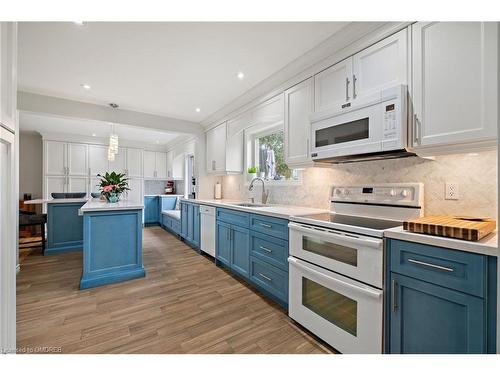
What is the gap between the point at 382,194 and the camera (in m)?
1.82

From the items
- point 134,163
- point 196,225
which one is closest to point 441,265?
point 196,225

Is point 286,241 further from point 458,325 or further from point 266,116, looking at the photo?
point 266,116

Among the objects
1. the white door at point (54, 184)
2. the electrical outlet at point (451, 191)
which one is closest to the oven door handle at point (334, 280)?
the electrical outlet at point (451, 191)

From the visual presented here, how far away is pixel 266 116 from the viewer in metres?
2.92

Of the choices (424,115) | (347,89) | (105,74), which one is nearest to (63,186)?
(105,74)

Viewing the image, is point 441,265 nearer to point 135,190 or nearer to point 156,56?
point 156,56

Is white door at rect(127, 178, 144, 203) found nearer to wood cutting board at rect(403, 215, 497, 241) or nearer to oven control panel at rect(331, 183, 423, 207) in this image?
oven control panel at rect(331, 183, 423, 207)

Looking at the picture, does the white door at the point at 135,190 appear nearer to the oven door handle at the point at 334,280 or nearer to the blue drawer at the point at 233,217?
the blue drawer at the point at 233,217

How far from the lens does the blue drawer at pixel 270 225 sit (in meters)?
2.05

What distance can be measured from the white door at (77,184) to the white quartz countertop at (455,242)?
6917 mm

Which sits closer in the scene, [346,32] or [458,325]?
[458,325]

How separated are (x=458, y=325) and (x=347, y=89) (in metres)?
1.67

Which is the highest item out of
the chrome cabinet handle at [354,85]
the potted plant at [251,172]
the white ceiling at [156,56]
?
the white ceiling at [156,56]

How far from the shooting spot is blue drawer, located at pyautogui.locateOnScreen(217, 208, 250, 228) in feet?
8.52
